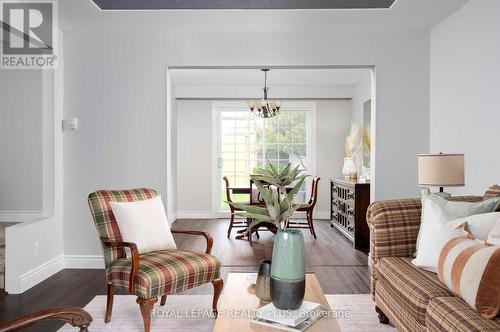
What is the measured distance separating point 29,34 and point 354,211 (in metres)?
4.28

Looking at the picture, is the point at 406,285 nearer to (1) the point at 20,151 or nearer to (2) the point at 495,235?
(2) the point at 495,235

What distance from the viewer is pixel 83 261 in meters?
4.21

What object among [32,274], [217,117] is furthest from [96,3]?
[217,117]

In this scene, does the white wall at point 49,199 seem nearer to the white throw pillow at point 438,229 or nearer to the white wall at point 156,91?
the white wall at point 156,91

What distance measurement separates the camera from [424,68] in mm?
4168

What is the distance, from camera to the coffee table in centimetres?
172

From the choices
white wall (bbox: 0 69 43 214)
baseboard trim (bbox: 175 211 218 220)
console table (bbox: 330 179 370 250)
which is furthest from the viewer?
baseboard trim (bbox: 175 211 218 220)

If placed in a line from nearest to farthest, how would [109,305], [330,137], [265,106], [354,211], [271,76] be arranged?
1. [109,305]
2. [354,211]
3. [265,106]
4. [271,76]
5. [330,137]

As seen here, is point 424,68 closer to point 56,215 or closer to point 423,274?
point 423,274

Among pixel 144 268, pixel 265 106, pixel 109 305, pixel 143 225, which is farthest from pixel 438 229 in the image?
pixel 265 106

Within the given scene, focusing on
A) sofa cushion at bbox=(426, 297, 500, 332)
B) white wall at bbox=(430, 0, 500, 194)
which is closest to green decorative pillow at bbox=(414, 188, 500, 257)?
sofa cushion at bbox=(426, 297, 500, 332)

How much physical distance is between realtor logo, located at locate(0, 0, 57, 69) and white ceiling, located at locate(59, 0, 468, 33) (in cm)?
15

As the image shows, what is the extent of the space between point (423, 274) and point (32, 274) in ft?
10.9

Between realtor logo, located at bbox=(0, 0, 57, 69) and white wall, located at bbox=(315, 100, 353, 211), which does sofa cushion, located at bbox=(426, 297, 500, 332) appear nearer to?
realtor logo, located at bbox=(0, 0, 57, 69)
